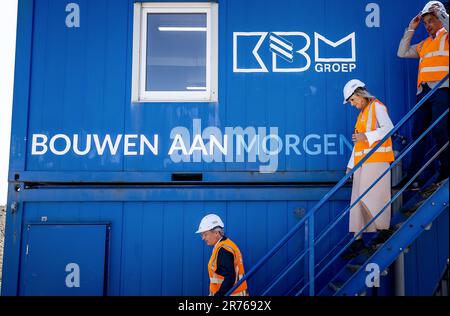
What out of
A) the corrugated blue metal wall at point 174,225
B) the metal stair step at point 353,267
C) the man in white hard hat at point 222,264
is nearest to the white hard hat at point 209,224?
the man in white hard hat at point 222,264

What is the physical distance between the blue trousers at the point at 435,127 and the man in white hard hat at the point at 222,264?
2486 mm

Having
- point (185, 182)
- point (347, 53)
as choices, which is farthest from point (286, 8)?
point (185, 182)

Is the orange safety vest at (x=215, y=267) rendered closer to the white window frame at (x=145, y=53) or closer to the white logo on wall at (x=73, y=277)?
the white logo on wall at (x=73, y=277)

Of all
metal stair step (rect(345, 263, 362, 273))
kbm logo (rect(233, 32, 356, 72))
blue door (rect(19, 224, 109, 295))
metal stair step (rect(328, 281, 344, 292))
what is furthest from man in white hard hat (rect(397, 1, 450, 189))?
blue door (rect(19, 224, 109, 295))

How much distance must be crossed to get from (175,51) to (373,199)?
3.50m

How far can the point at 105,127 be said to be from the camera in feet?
24.4

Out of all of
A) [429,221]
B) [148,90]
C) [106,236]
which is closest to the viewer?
[429,221]

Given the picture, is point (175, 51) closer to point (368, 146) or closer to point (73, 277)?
point (368, 146)

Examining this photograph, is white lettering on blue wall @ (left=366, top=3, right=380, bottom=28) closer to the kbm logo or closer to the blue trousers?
the kbm logo

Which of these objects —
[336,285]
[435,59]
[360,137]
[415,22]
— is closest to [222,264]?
[336,285]

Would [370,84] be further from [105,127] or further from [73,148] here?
[73,148]

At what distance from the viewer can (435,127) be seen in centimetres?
634

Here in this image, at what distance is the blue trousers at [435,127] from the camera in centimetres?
627

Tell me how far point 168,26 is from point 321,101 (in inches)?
96.4
